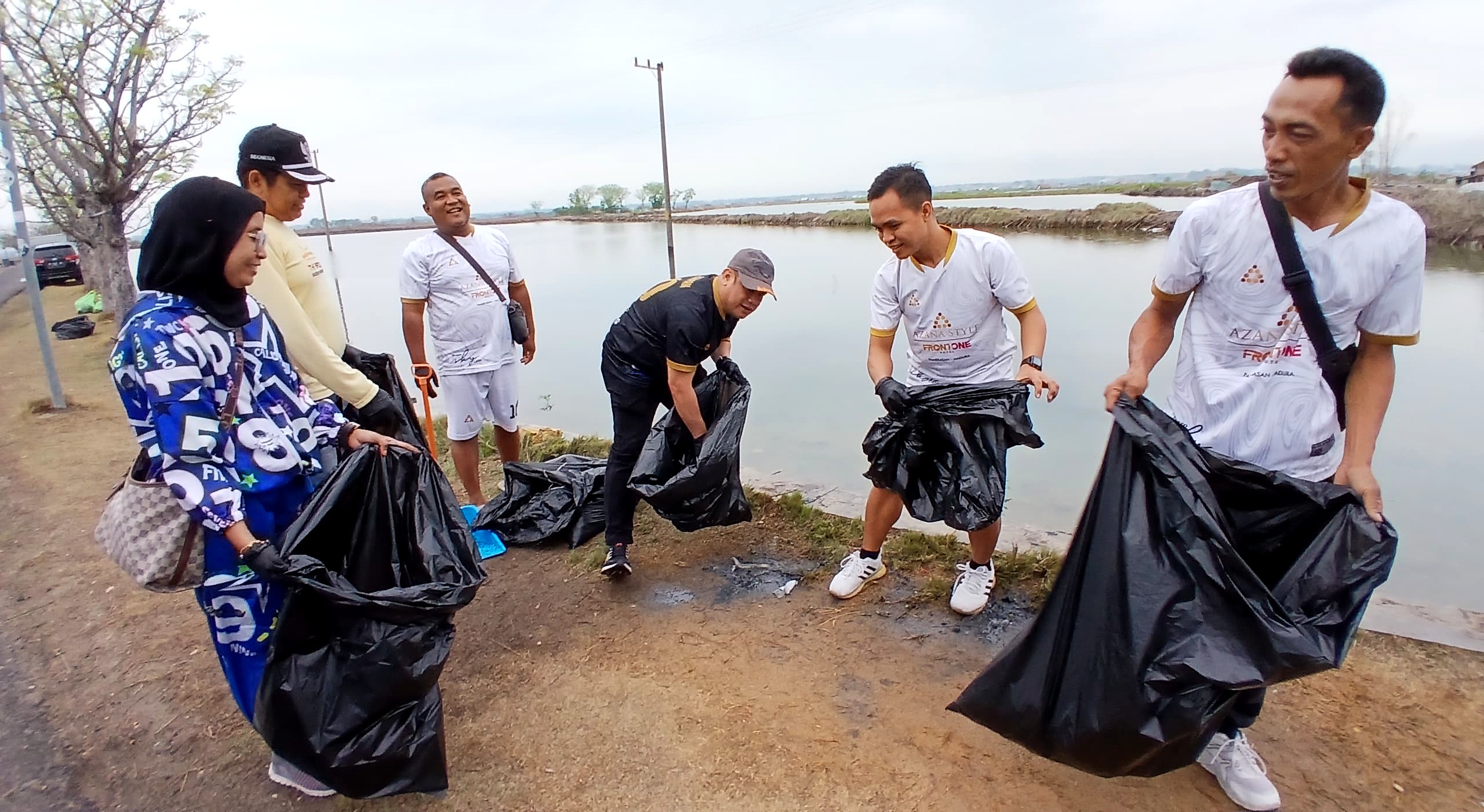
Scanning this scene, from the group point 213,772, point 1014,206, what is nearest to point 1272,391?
point 213,772

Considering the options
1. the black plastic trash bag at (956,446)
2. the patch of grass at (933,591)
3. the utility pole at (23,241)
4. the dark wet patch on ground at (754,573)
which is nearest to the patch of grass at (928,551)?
the patch of grass at (933,591)

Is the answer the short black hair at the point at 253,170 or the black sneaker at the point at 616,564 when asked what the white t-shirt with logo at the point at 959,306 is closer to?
the black sneaker at the point at 616,564

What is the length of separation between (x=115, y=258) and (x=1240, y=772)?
10712 millimetres

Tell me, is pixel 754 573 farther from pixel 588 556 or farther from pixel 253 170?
pixel 253 170

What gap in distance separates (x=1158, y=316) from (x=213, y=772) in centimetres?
287

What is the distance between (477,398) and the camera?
3.50 metres

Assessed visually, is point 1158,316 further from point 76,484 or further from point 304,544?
point 76,484

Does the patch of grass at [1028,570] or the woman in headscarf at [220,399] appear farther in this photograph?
the patch of grass at [1028,570]

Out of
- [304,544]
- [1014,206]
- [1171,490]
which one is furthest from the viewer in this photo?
[1014,206]

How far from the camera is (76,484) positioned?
455 cm

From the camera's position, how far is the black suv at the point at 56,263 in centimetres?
2134

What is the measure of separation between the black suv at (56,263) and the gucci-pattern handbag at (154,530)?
26399mm

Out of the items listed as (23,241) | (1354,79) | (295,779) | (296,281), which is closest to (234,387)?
(296,281)

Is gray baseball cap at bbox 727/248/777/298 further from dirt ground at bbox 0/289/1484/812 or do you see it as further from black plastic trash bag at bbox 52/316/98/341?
black plastic trash bag at bbox 52/316/98/341
